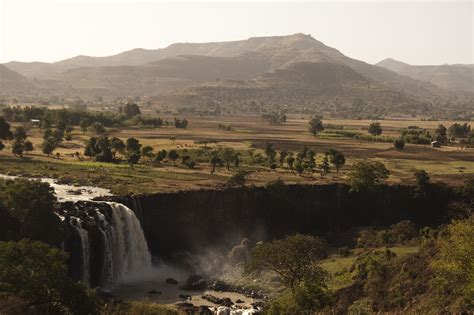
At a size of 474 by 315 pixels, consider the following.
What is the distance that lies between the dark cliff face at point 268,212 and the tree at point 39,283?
4064cm

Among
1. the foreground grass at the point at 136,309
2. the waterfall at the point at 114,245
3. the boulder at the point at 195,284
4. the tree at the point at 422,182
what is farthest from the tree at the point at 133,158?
the foreground grass at the point at 136,309

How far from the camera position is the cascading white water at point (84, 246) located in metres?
75.9

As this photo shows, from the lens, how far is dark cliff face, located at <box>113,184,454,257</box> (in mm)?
92812

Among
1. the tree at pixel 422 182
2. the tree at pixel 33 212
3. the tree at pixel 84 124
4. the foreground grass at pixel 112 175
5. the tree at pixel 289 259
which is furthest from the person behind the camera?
the tree at pixel 84 124

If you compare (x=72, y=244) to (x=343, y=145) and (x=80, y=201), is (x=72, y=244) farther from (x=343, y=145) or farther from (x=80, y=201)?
(x=343, y=145)

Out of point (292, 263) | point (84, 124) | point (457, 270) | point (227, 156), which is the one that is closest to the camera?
point (457, 270)

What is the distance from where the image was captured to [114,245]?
81938 millimetres

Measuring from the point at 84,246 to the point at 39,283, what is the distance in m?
31.4

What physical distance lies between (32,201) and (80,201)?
1297 centimetres

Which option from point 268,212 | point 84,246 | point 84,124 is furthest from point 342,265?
point 84,124

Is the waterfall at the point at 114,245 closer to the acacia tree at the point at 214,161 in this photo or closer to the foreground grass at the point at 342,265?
the foreground grass at the point at 342,265

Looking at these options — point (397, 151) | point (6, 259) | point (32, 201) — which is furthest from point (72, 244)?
point (397, 151)

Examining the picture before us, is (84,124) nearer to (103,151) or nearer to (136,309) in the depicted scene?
(103,151)

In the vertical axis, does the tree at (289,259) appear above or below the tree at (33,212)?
below
